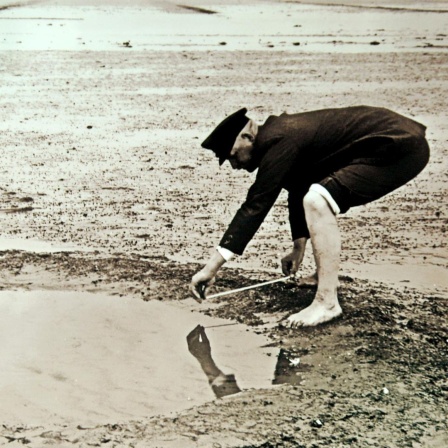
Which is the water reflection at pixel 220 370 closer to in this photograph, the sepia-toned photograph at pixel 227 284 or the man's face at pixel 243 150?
the sepia-toned photograph at pixel 227 284

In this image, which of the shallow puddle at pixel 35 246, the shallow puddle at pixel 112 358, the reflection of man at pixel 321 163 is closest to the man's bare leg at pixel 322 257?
the reflection of man at pixel 321 163

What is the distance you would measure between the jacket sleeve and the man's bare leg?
0.20 metres

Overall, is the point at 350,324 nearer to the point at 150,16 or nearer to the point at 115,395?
the point at 115,395

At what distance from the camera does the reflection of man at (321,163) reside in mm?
4781

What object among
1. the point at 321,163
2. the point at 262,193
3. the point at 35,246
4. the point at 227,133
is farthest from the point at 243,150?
the point at 35,246

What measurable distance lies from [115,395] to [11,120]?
7.45m

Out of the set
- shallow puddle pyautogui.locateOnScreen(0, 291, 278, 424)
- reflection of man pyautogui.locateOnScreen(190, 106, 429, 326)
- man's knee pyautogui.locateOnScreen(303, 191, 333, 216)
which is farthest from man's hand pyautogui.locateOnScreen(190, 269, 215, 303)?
man's knee pyautogui.locateOnScreen(303, 191, 333, 216)

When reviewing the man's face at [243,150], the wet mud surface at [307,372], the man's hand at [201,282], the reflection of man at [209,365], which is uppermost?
the man's face at [243,150]

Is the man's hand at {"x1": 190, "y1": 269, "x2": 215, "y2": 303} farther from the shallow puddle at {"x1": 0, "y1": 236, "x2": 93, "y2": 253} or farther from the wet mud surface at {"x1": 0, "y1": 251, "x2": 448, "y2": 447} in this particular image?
the shallow puddle at {"x1": 0, "y1": 236, "x2": 93, "y2": 253}

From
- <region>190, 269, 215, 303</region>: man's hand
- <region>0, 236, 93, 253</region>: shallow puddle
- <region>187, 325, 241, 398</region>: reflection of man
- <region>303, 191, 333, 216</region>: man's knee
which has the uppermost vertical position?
<region>303, 191, 333, 216</region>: man's knee

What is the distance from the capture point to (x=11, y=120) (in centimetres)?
1121

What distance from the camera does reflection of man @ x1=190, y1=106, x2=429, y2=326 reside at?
4781mm

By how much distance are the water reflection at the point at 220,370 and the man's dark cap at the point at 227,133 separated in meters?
1.02

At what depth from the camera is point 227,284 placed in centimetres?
573
